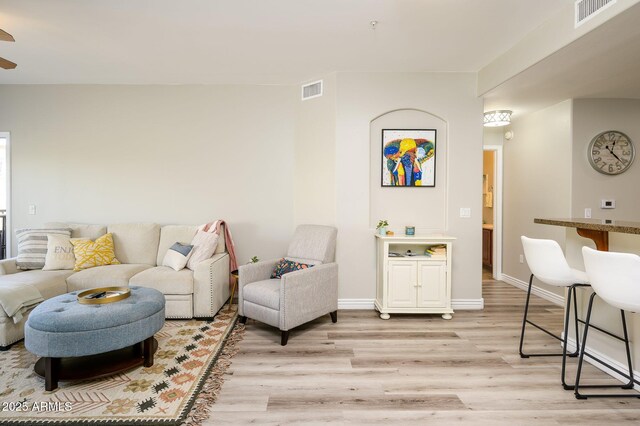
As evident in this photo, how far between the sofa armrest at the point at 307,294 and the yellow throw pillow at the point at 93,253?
2.26m

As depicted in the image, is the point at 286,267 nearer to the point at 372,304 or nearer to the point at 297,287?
the point at 297,287

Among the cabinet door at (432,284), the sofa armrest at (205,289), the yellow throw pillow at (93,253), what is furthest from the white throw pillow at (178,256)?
the cabinet door at (432,284)

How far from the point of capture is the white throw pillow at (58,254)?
11.5 ft

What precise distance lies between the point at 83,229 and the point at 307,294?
297cm

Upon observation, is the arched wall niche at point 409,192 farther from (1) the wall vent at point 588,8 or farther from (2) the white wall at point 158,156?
(1) the wall vent at point 588,8

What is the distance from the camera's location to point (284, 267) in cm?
344

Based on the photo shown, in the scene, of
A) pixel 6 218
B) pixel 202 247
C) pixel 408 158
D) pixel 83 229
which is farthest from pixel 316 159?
pixel 6 218

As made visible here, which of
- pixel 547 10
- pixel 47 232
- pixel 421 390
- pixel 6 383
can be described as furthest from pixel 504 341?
pixel 47 232

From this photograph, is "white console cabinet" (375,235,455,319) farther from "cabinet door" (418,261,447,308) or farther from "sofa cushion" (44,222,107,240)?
"sofa cushion" (44,222,107,240)

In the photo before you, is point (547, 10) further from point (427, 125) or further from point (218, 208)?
point (218, 208)

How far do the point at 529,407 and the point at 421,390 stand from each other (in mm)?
650

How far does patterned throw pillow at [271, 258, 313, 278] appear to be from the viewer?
340cm

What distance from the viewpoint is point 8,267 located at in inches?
134

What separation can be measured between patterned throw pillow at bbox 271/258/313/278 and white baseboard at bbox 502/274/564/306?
3284mm
